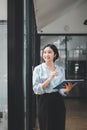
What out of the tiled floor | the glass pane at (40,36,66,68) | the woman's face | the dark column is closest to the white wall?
the glass pane at (40,36,66,68)

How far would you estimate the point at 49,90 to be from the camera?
118 inches

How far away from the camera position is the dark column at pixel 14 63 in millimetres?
1544

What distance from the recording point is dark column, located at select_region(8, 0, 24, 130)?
154 centimetres

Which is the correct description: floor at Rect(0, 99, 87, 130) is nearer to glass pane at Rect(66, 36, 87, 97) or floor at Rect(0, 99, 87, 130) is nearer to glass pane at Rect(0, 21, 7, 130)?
glass pane at Rect(66, 36, 87, 97)

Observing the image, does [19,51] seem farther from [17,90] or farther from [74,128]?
[74,128]

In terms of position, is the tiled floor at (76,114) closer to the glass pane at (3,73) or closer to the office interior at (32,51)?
the office interior at (32,51)

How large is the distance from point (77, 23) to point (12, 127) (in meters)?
7.15

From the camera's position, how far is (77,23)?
8500 mm

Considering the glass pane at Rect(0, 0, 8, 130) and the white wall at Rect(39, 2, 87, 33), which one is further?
the white wall at Rect(39, 2, 87, 33)

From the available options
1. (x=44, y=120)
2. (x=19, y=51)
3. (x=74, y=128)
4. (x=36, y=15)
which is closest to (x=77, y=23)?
(x=36, y=15)

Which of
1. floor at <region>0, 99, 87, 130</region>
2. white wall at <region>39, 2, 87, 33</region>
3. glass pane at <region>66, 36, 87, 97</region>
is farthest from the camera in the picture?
glass pane at <region>66, 36, 87, 97</region>

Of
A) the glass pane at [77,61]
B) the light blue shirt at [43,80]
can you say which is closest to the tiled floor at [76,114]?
the glass pane at [77,61]

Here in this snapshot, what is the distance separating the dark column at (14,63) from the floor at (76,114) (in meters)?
3.66

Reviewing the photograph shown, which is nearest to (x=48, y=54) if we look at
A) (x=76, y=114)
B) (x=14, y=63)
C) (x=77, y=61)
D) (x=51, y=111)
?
(x=51, y=111)
